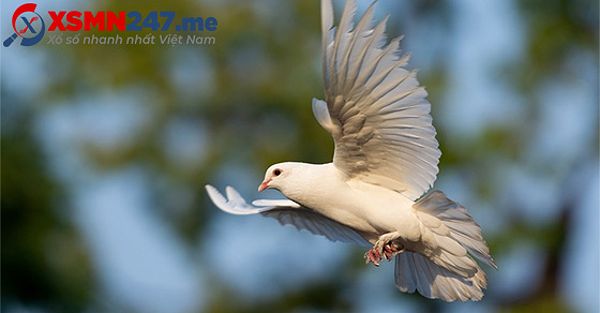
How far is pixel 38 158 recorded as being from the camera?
69.3ft

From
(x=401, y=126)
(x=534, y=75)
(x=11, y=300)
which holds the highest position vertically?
(x=534, y=75)

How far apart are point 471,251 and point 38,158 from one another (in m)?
14.2

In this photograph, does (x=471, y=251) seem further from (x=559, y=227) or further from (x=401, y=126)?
(x=559, y=227)

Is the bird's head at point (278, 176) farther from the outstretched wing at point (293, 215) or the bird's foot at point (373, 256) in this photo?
the bird's foot at point (373, 256)

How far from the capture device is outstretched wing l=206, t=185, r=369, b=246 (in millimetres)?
8750

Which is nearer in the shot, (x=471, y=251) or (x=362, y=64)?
(x=362, y=64)

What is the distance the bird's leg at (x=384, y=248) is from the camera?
7.70 metres

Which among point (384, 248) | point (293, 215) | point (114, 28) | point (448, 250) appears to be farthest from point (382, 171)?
point (114, 28)

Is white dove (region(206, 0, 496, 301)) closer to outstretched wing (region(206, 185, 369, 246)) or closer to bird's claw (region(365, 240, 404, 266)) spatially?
bird's claw (region(365, 240, 404, 266))

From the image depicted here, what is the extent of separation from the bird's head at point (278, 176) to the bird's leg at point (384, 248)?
2.18 feet

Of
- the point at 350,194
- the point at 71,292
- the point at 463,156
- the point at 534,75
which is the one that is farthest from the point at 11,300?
the point at 350,194

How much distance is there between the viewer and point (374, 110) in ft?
24.5

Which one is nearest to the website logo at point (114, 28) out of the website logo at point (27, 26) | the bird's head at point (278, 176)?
the website logo at point (27, 26)

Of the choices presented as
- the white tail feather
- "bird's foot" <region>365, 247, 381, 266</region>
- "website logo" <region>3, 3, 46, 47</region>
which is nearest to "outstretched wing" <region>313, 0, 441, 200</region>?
the white tail feather
